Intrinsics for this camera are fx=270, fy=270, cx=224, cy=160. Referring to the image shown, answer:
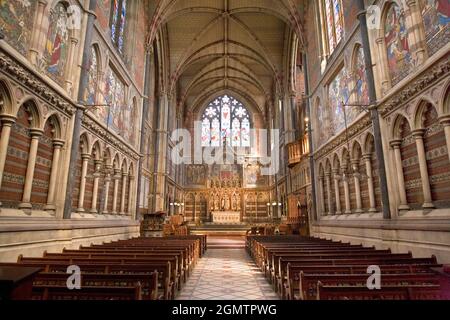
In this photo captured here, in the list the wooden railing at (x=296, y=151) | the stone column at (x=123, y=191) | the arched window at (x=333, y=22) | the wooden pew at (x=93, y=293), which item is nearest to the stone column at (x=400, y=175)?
the arched window at (x=333, y=22)

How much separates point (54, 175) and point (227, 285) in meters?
6.53

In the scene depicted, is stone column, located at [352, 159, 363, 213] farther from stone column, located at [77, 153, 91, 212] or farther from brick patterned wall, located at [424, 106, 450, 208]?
stone column, located at [77, 153, 91, 212]

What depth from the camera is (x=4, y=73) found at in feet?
21.2

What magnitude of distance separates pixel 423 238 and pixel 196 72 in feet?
101

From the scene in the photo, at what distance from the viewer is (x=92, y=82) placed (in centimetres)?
1155

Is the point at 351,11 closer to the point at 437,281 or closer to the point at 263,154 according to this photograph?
the point at 437,281

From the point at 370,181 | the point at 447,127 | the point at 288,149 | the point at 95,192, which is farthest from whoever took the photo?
the point at 288,149

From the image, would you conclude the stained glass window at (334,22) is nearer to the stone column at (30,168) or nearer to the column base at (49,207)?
the stone column at (30,168)

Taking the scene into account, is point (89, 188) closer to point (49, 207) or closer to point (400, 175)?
point (49, 207)

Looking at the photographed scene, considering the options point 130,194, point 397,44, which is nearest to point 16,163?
point 130,194

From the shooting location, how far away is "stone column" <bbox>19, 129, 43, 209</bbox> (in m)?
7.38

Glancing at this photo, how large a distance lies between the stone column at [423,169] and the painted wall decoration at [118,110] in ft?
38.3

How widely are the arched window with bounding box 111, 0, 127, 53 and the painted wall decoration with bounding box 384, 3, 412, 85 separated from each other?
12.6 m

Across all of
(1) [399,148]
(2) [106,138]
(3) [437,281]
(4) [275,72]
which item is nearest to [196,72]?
(4) [275,72]
